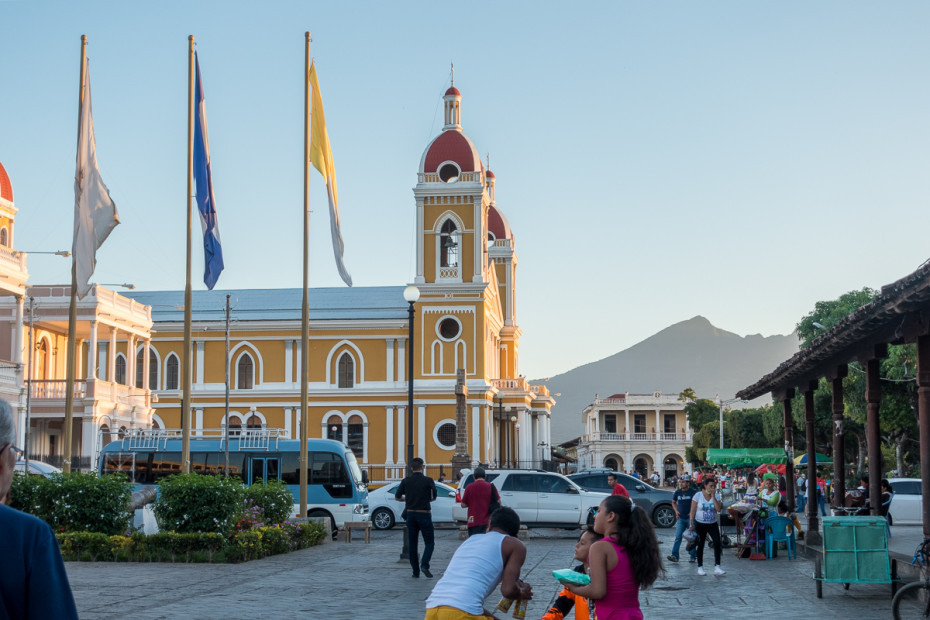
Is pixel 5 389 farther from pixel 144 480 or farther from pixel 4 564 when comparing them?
pixel 4 564

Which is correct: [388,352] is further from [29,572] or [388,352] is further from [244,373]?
[29,572]

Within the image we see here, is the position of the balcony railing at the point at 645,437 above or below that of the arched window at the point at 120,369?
below

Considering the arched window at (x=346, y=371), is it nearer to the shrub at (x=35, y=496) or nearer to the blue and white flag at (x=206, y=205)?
the blue and white flag at (x=206, y=205)

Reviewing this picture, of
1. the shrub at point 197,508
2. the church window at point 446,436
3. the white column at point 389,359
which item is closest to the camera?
the shrub at point 197,508

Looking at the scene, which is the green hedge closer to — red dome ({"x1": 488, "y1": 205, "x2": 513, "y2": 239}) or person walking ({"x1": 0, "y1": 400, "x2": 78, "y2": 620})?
person walking ({"x1": 0, "y1": 400, "x2": 78, "y2": 620})

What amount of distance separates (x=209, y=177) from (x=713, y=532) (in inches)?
489

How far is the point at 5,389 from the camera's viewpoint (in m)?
41.4

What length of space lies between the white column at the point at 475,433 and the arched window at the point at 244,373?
530 inches

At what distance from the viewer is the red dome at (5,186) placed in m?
47.6

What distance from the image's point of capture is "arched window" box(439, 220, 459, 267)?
58.2 m

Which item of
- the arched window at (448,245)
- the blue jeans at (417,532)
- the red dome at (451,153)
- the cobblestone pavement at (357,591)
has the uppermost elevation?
the red dome at (451,153)

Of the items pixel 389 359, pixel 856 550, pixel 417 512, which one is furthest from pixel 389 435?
pixel 856 550

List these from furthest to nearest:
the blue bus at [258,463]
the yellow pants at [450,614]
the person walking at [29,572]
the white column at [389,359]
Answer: the white column at [389,359] < the blue bus at [258,463] < the yellow pants at [450,614] < the person walking at [29,572]

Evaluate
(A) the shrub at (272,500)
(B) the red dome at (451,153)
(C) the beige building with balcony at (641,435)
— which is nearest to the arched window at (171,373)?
(B) the red dome at (451,153)
